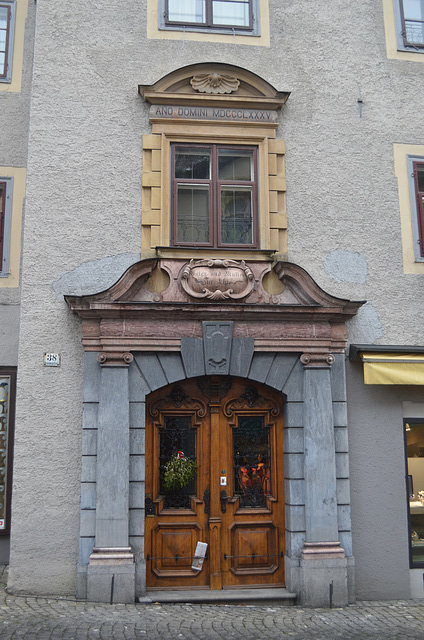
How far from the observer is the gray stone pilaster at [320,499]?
24.8 feet

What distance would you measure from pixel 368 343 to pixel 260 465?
2.04 m

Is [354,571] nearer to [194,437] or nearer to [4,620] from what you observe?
[194,437]

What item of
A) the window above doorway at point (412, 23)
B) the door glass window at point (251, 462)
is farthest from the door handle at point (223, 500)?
the window above doorway at point (412, 23)

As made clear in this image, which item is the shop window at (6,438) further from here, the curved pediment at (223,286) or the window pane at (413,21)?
the window pane at (413,21)

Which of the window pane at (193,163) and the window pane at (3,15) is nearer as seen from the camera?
the window pane at (193,163)

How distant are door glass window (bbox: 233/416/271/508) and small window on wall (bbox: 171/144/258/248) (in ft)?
7.43

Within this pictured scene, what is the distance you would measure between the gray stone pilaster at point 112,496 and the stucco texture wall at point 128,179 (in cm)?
33

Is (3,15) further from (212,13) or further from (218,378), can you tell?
(218,378)

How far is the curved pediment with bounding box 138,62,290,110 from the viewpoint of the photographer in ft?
27.6

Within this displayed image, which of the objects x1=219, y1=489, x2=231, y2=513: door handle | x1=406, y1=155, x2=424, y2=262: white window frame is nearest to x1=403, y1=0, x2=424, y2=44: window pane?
x1=406, y1=155, x2=424, y2=262: white window frame

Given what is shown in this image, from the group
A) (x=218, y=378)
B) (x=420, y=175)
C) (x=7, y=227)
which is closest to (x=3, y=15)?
(x=7, y=227)

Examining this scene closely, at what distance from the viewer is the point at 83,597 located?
729cm

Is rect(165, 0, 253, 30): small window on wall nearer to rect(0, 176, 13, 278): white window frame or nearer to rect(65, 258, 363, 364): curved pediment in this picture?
rect(0, 176, 13, 278): white window frame

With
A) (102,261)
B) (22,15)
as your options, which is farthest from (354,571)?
(22,15)
